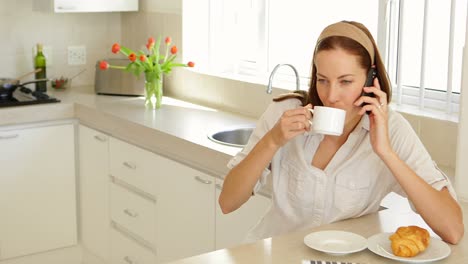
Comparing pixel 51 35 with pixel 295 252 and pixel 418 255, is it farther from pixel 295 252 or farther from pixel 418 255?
pixel 418 255

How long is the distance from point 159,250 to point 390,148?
1834 mm

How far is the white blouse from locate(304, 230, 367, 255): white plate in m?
0.22

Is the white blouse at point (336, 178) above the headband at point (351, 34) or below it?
below

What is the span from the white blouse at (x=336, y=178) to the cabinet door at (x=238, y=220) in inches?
26.3

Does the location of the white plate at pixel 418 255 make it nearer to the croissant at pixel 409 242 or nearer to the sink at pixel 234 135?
the croissant at pixel 409 242

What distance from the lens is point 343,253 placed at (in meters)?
1.88

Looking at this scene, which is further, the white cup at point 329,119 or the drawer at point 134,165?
the drawer at point 134,165

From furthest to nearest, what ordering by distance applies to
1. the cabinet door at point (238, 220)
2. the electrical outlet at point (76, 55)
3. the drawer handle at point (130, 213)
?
the electrical outlet at point (76, 55) < the drawer handle at point (130, 213) < the cabinet door at point (238, 220)

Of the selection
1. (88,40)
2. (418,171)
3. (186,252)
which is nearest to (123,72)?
(88,40)

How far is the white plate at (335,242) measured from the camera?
74.8 inches

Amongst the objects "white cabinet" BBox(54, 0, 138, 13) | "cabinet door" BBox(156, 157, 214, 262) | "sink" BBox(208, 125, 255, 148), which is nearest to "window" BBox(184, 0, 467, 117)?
"sink" BBox(208, 125, 255, 148)

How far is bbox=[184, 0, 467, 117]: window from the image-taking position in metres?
3.08

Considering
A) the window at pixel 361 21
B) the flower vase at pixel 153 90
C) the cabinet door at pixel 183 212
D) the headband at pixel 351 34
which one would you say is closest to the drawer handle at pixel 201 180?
the cabinet door at pixel 183 212

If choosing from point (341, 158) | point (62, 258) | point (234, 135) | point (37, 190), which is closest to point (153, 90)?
point (234, 135)
